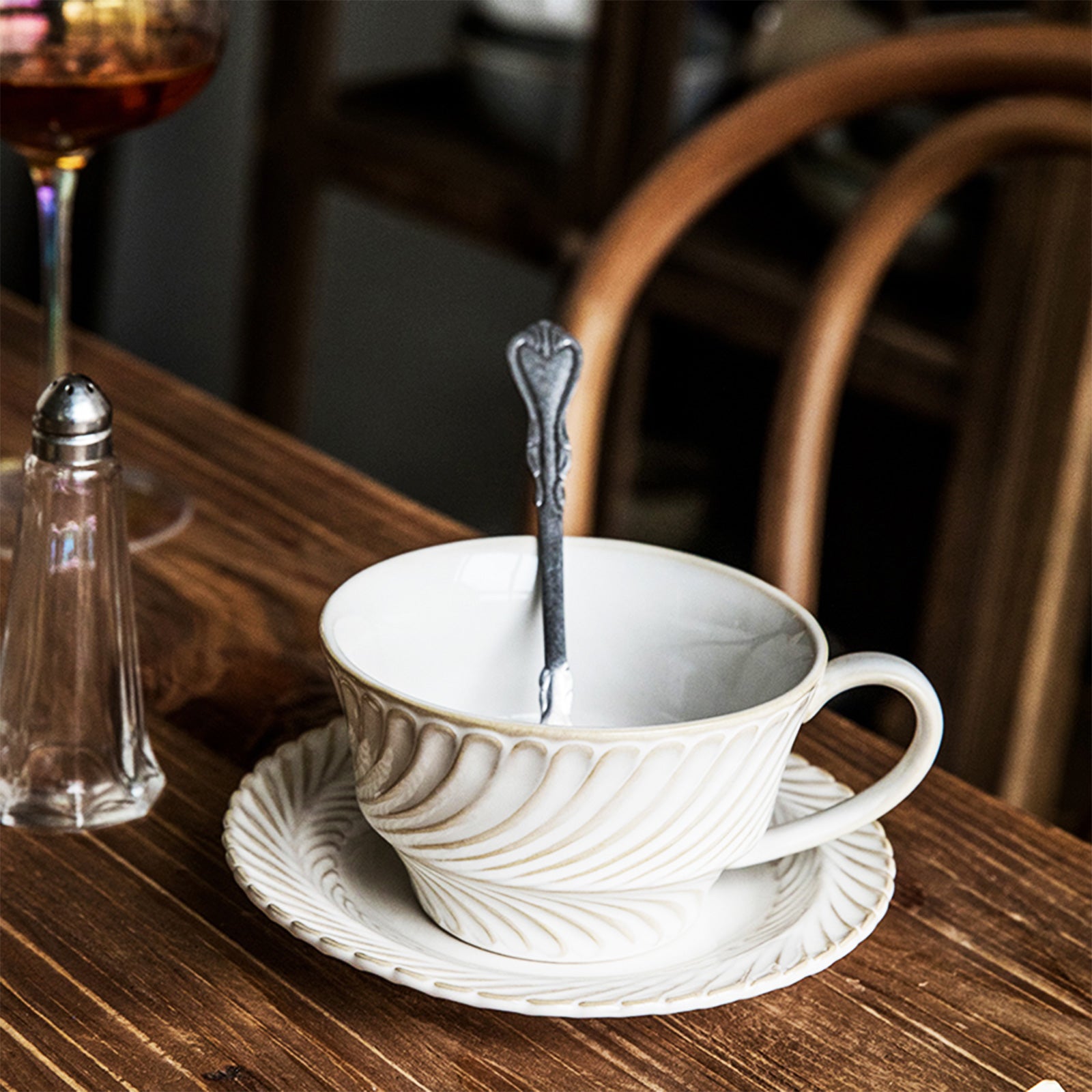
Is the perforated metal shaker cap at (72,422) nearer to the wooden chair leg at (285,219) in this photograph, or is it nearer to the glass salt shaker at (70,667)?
the glass salt shaker at (70,667)

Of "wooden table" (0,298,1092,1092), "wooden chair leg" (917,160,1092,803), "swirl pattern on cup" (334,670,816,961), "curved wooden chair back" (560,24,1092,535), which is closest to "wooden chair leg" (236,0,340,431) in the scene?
"wooden chair leg" (917,160,1092,803)

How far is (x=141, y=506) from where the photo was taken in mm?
633

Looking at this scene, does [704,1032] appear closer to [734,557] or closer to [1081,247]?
[1081,247]

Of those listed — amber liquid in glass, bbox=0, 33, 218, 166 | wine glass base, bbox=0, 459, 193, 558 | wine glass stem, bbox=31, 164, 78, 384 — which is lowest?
wine glass base, bbox=0, 459, 193, 558

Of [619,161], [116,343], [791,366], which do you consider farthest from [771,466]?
[116,343]

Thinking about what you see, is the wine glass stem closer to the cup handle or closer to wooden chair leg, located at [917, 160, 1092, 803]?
the cup handle

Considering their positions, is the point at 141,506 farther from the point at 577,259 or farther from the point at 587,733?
the point at 577,259

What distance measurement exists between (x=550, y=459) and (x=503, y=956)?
0.12 m

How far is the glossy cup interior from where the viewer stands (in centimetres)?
41

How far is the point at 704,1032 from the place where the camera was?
37 centimetres

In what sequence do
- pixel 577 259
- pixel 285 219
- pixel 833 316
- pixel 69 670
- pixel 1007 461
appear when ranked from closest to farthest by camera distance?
pixel 69 670, pixel 833 316, pixel 1007 461, pixel 577 259, pixel 285 219

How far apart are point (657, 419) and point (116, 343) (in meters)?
0.97

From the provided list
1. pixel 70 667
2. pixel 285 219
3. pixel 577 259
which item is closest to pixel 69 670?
pixel 70 667

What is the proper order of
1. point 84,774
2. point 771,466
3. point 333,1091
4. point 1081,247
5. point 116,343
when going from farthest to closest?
1. point 116,343
2. point 1081,247
3. point 771,466
4. point 84,774
5. point 333,1091
